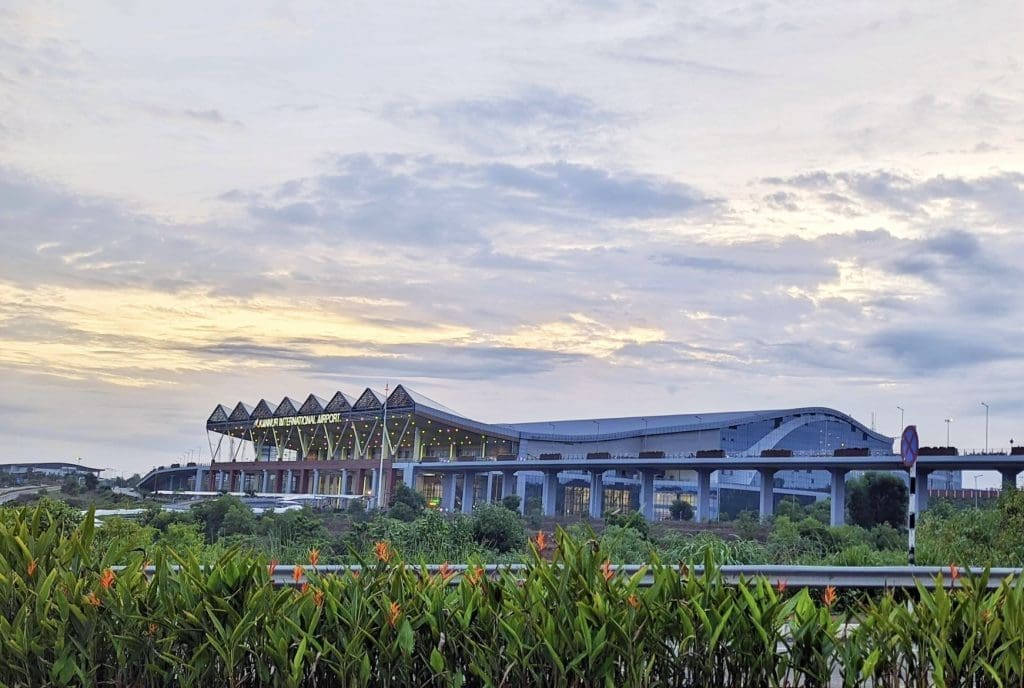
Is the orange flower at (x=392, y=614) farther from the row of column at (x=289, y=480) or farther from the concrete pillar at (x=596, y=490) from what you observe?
the row of column at (x=289, y=480)

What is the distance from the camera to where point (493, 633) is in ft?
21.4

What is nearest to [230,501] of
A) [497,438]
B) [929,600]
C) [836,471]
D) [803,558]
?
[803,558]

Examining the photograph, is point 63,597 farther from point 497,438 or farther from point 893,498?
point 497,438

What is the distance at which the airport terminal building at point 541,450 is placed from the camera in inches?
4141

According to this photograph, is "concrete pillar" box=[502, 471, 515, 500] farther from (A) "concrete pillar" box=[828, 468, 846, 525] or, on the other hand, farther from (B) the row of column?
(A) "concrete pillar" box=[828, 468, 846, 525]

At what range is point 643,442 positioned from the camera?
112188mm

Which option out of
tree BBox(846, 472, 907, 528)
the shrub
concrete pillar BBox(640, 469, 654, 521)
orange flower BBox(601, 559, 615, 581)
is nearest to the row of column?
concrete pillar BBox(640, 469, 654, 521)

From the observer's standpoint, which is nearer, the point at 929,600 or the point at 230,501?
the point at 929,600

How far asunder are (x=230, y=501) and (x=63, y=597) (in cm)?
4596

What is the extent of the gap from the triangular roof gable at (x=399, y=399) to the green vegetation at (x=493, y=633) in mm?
99762

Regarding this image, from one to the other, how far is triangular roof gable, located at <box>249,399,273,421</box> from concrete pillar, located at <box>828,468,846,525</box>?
8425cm

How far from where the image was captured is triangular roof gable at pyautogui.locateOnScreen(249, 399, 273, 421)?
138125 mm

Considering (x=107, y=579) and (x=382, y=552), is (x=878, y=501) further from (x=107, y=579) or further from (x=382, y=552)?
(x=107, y=579)

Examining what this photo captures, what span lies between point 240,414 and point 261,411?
5.43 metres
